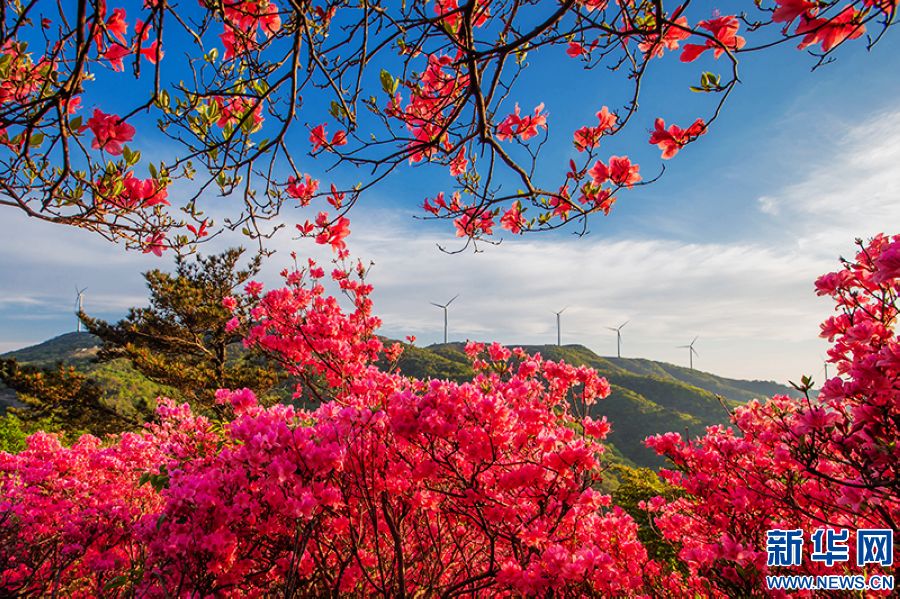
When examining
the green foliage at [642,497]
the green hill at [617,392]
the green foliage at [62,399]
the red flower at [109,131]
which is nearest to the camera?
the red flower at [109,131]

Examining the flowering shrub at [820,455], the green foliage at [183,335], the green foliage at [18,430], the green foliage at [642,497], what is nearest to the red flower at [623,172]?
the flowering shrub at [820,455]

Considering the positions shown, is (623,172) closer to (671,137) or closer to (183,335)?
(671,137)

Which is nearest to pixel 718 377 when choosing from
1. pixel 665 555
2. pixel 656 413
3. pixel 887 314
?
pixel 656 413

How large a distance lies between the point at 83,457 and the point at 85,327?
55.0 ft

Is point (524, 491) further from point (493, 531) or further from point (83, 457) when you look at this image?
point (83, 457)

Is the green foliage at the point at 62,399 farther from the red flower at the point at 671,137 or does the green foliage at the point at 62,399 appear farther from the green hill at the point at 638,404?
the green hill at the point at 638,404

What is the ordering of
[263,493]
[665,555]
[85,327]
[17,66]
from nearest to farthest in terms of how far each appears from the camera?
[17,66] → [263,493] → [665,555] → [85,327]

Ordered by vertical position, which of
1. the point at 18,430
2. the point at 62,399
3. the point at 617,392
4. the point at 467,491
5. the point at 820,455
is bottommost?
the point at 617,392

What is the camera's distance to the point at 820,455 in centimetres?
249

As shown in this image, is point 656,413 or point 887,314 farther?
point 656,413

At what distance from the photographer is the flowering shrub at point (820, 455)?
2039mm

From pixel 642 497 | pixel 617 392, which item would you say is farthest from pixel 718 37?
pixel 617 392

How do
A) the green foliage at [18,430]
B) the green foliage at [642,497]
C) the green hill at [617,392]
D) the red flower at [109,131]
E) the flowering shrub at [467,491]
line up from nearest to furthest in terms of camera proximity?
1. the red flower at [109,131]
2. the flowering shrub at [467,491]
3. the green foliage at [642,497]
4. the green foliage at [18,430]
5. the green hill at [617,392]

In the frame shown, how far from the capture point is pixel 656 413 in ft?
181
